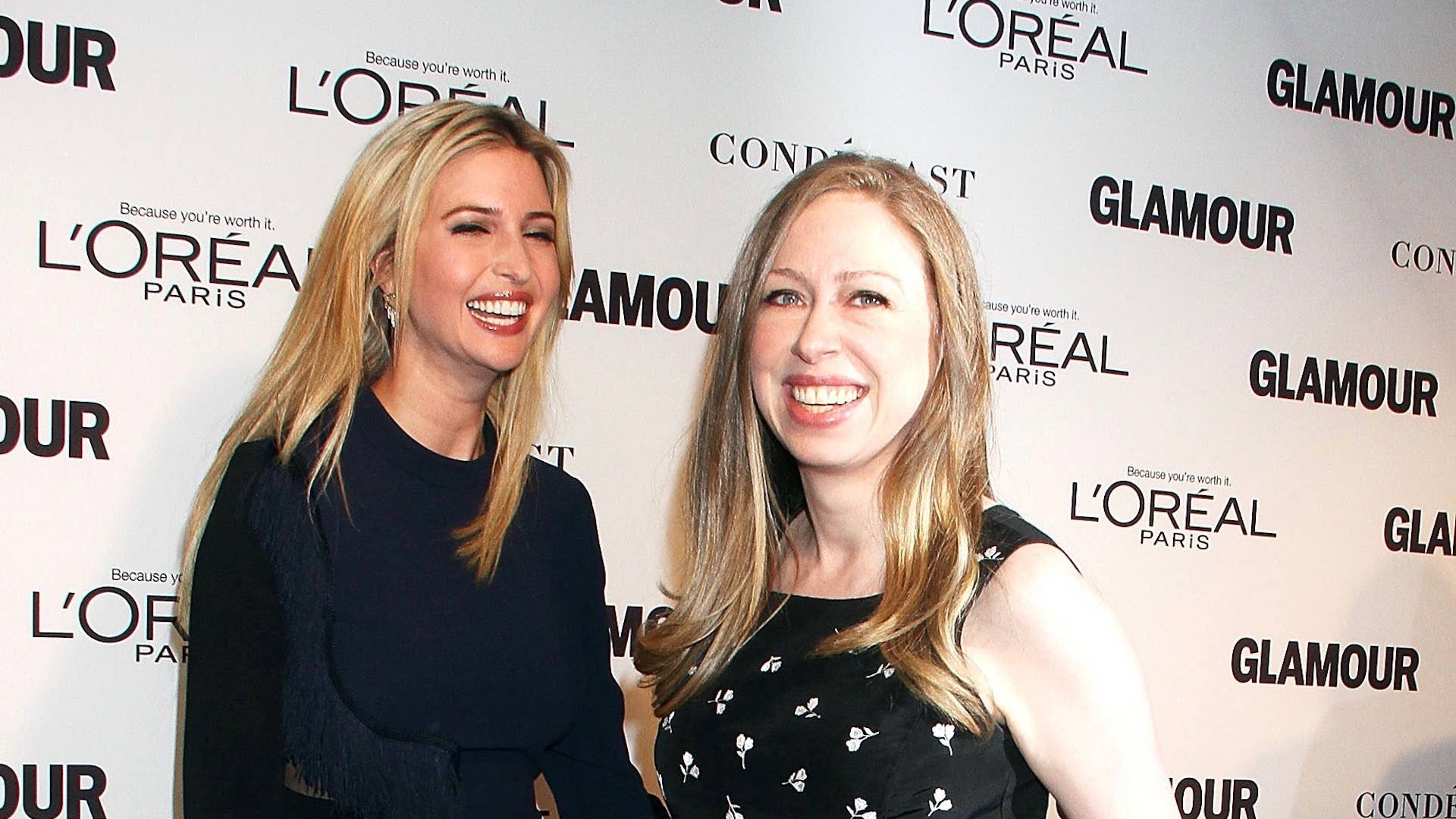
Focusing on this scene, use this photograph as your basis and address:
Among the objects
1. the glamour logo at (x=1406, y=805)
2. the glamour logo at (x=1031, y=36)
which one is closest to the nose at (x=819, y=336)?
the glamour logo at (x=1031, y=36)

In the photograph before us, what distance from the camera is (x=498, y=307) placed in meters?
1.88

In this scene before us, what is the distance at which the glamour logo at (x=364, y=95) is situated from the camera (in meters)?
2.40

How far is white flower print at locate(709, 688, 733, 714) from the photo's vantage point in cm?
163

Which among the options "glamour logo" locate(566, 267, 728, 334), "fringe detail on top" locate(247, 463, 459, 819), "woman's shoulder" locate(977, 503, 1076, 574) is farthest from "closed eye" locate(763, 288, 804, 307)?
"glamour logo" locate(566, 267, 728, 334)

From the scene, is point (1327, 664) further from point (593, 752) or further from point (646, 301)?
point (593, 752)

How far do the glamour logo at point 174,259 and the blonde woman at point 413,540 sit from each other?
20.2 inches

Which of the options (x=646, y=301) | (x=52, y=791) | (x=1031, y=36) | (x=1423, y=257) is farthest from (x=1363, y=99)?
(x=52, y=791)

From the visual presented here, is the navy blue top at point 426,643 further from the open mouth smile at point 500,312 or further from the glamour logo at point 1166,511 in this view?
the glamour logo at point 1166,511

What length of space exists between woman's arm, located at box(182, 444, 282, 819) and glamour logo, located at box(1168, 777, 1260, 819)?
7.32 ft

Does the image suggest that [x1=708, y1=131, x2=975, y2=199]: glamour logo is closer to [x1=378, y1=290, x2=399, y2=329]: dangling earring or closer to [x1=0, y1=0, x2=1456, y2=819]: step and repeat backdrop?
[x1=0, y1=0, x2=1456, y2=819]: step and repeat backdrop

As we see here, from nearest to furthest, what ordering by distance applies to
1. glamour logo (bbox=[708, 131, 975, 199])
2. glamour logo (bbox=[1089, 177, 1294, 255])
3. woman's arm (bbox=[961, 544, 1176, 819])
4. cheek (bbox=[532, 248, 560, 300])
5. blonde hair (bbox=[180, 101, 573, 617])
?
woman's arm (bbox=[961, 544, 1176, 819])
blonde hair (bbox=[180, 101, 573, 617])
cheek (bbox=[532, 248, 560, 300])
glamour logo (bbox=[708, 131, 975, 199])
glamour logo (bbox=[1089, 177, 1294, 255])

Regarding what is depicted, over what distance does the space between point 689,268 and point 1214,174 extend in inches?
55.7

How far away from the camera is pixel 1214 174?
124 inches

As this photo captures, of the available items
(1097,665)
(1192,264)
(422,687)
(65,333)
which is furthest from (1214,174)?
(65,333)
